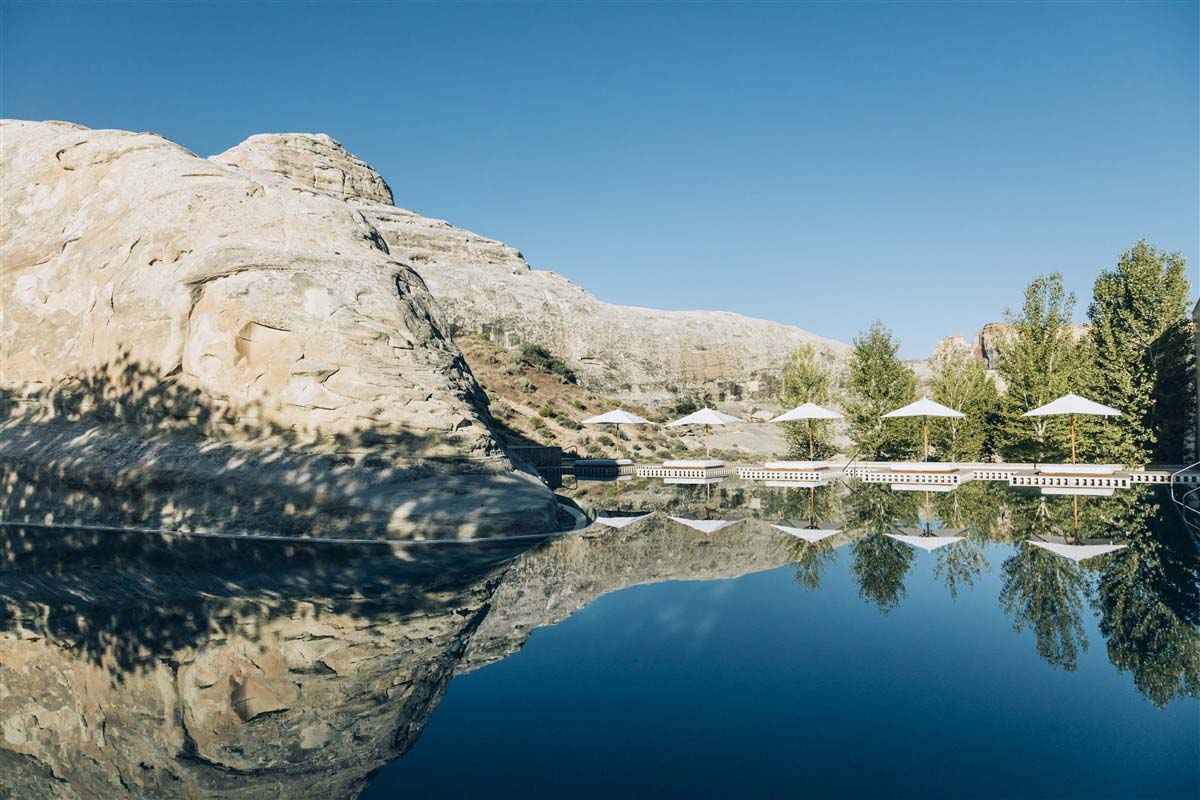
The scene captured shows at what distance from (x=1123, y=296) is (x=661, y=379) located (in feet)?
79.2

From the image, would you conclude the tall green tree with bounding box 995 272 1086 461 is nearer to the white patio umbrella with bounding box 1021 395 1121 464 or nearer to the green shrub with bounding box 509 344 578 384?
the white patio umbrella with bounding box 1021 395 1121 464

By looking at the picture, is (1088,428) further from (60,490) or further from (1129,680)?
(60,490)

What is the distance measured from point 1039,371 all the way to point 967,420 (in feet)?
9.04

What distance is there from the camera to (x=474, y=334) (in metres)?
40.1

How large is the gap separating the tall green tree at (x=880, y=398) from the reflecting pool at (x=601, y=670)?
14.3 m

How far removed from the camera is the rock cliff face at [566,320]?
42.1 metres

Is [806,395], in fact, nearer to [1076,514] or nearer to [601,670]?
[1076,514]

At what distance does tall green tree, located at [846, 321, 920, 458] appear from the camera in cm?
2573

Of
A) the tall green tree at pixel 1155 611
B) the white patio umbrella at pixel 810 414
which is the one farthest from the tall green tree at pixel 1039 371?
the tall green tree at pixel 1155 611

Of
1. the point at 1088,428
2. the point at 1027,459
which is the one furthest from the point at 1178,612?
the point at 1027,459

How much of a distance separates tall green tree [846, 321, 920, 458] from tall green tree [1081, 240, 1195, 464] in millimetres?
5356

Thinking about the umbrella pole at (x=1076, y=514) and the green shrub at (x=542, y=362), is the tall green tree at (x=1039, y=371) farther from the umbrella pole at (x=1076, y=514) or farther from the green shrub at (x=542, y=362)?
the green shrub at (x=542, y=362)

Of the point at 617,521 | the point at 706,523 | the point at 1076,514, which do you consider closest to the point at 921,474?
the point at 1076,514

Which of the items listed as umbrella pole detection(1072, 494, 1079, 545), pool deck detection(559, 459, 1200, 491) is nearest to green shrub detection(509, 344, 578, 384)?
pool deck detection(559, 459, 1200, 491)
